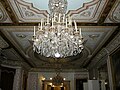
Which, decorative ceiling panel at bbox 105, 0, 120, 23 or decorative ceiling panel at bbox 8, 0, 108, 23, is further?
decorative ceiling panel at bbox 105, 0, 120, 23

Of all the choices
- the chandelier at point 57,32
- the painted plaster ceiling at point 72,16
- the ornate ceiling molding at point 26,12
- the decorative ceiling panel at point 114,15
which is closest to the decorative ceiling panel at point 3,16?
the painted plaster ceiling at point 72,16

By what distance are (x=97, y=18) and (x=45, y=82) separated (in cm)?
930

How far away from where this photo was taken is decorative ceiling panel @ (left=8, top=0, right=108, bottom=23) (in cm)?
418

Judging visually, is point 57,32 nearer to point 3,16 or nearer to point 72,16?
point 72,16

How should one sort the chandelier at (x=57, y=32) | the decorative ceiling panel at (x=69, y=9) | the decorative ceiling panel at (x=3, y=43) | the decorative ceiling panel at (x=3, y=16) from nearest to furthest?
the chandelier at (x=57, y=32) < the decorative ceiling panel at (x=69, y=9) < the decorative ceiling panel at (x=3, y=16) < the decorative ceiling panel at (x=3, y=43)

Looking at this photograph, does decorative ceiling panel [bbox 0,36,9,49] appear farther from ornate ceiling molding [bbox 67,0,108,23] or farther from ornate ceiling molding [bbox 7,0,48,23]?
ornate ceiling molding [bbox 67,0,108,23]

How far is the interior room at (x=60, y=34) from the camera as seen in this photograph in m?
3.91

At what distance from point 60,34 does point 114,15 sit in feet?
6.41

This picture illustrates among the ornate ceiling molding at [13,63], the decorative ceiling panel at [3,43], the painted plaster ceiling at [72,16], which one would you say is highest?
the painted plaster ceiling at [72,16]

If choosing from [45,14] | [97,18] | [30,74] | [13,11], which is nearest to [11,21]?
[13,11]

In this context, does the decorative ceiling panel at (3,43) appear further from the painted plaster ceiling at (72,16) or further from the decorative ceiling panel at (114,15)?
the decorative ceiling panel at (114,15)

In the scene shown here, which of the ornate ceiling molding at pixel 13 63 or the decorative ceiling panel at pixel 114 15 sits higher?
the decorative ceiling panel at pixel 114 15

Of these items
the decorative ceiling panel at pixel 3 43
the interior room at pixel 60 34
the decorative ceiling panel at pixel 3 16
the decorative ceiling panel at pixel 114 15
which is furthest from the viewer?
the decorative ceiling panel at pixel 3 43

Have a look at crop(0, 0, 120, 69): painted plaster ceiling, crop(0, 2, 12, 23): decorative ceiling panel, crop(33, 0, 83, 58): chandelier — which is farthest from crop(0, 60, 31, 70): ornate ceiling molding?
crop(33, 0, 83, 58): chandelier
